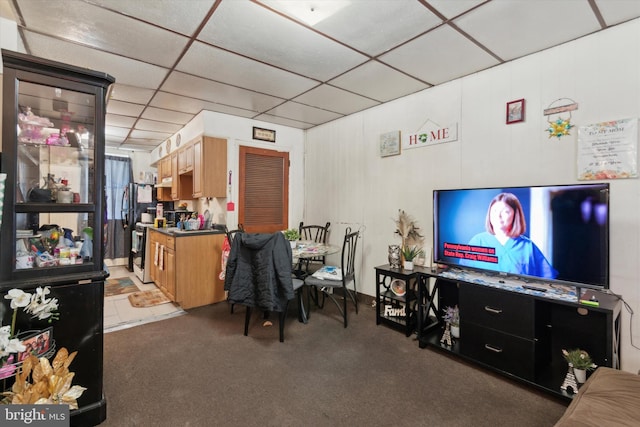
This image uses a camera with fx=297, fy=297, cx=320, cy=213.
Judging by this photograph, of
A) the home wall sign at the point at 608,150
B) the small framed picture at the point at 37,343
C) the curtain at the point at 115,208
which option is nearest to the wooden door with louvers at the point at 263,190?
the small framed picture at the point at 37,343

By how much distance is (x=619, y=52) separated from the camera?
2053 mm

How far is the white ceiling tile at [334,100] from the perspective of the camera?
10.8 feet

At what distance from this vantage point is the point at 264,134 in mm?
4504

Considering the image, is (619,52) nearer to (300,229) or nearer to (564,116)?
(564,116)

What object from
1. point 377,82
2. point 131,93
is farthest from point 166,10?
point 377,82

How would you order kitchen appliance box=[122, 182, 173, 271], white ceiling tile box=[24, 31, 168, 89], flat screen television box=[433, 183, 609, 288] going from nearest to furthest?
flat screen television box=[433, 183, 609, 288] → white ceiling tile box=[24, 31, 168, 89] → kitchen appliance box=[122, 182, 173, 271]

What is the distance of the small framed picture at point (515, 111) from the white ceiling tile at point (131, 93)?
3.57m

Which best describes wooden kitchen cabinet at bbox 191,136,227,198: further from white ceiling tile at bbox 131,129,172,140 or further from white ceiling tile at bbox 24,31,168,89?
white ceiling tile at bbox 131,129,172,140

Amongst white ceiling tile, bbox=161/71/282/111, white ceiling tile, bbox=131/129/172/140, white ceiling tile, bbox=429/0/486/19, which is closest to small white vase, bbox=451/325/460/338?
white ceiling tile, bbox=429/0/486/19

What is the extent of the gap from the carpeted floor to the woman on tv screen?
4.57 m

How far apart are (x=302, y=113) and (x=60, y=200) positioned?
9.59 ft

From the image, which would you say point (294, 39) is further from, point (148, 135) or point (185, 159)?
point (148, 135)

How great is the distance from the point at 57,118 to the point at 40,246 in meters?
0.78

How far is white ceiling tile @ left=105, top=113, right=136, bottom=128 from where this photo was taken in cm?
418
